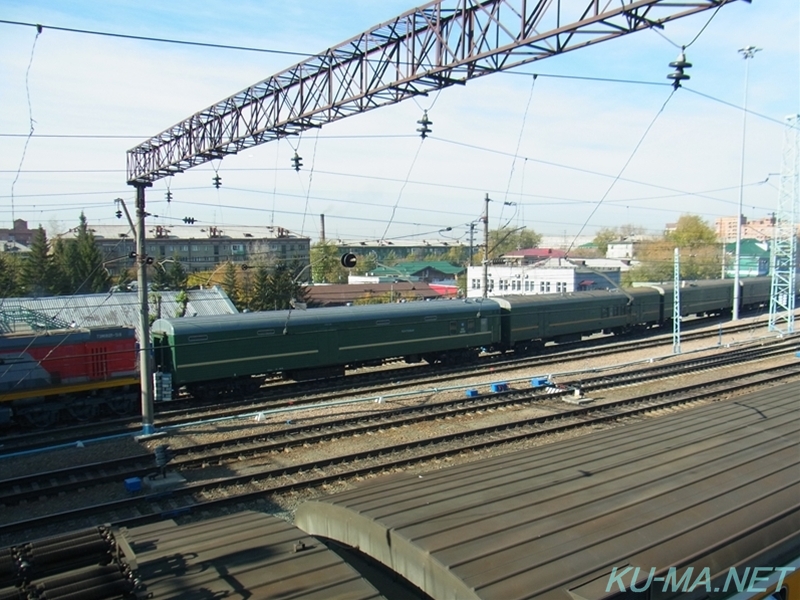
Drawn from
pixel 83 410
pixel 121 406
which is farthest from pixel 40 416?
pixel 121 406

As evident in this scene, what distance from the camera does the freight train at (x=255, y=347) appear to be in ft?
49.6

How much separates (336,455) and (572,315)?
55.6 feet

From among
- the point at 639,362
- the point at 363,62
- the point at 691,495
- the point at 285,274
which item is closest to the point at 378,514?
the point at 691,495

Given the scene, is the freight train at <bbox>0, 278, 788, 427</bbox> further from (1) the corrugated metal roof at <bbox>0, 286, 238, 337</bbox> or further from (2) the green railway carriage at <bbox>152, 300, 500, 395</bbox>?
(1) the corrugated metal roof at <bbox>0, 286, 238, 337</bbox>

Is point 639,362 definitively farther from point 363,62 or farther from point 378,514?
point 378,514

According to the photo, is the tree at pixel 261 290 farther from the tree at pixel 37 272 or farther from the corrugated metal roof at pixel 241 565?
the corrugated metal roof at pixel 241 565

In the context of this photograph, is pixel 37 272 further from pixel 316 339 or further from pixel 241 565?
pixel 241 565

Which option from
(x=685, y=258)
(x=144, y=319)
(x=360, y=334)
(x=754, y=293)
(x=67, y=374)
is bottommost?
(x=67, y=374)

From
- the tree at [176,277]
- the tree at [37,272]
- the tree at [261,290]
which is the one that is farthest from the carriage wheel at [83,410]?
the tree at [37,272]

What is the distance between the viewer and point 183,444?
12.9 m

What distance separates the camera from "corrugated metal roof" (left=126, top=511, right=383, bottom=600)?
3.41m

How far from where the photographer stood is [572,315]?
26312 mm

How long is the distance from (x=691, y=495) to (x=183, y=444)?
10975 millimetres

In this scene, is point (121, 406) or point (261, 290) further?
point (261, 290)
